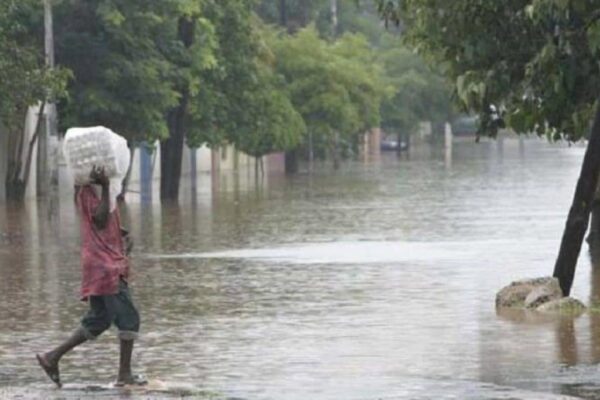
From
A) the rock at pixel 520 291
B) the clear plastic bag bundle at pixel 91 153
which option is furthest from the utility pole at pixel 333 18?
the clear plastic bag bundle at pixel 91 153

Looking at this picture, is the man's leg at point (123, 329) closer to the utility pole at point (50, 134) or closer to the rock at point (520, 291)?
the rock at point (520, 291)

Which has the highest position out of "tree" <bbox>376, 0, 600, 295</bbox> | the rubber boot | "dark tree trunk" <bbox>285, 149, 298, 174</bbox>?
"tree" <bbox>376, 0, 600, 295</bbox>

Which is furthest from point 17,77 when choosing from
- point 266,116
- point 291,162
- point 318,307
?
point 291,162

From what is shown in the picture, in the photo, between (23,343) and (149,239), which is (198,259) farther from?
(23,343)

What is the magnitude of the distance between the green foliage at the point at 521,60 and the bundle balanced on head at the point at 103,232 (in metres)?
5.13

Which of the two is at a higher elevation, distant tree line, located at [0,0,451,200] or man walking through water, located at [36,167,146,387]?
distant tree line, located at [0,0,451,200]

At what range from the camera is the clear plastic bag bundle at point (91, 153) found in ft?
40.2

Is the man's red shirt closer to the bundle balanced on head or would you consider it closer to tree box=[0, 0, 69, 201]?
the bundle balanced on head

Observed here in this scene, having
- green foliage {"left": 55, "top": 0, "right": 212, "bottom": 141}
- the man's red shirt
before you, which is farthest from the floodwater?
green foliage {"left": 55, "top": 0, "right": 212, "bottom": 141}

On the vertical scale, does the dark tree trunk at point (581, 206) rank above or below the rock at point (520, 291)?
above

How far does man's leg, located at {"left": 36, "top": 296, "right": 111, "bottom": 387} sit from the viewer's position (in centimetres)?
1246

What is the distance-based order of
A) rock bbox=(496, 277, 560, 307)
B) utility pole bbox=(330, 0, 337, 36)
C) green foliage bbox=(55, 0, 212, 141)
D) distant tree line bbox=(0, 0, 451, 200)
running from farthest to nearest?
utility pole bbox=(330, 0, 337, 36)
green foliage bbox=(55, 0, 212, 141)
distant tree line bbox=(0, 0, 451, 200)
rock bbox=(496, 277, 560, 307)

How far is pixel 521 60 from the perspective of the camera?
18031 millimetres

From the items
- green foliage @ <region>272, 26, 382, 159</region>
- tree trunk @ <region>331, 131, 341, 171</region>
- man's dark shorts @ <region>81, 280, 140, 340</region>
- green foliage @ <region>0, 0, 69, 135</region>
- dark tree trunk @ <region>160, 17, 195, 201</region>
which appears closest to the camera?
man's dark shorts @ <region>81, 280, 140, 340</region>
